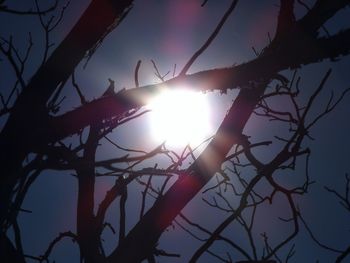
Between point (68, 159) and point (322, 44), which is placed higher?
point (322, 44)

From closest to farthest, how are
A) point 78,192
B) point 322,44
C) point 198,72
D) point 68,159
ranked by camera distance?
point 322,44 → point 198,72 → point 68,159 → point 78,192

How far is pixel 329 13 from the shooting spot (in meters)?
2.17

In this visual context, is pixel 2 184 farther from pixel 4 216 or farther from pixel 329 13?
pixel 329 13

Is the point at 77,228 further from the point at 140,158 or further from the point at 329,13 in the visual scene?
the point at 329,13

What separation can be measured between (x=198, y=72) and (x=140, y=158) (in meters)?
0.41

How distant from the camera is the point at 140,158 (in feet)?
4.75

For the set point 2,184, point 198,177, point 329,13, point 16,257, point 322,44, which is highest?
point 329,13

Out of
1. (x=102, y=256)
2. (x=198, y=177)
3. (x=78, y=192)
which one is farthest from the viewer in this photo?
(x=198, y=177)

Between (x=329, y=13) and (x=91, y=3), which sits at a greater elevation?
(x=329, y=13)

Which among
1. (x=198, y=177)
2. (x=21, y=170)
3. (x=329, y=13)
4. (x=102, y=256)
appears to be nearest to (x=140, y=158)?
(x=21, y=170)

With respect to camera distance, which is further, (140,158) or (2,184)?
(2,184)

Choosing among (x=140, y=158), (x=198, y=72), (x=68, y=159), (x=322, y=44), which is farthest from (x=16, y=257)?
(x=322, y=44)

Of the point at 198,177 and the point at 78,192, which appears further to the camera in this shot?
the point at 198,177

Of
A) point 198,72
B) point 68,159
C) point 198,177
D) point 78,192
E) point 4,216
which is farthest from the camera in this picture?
point 198,177
